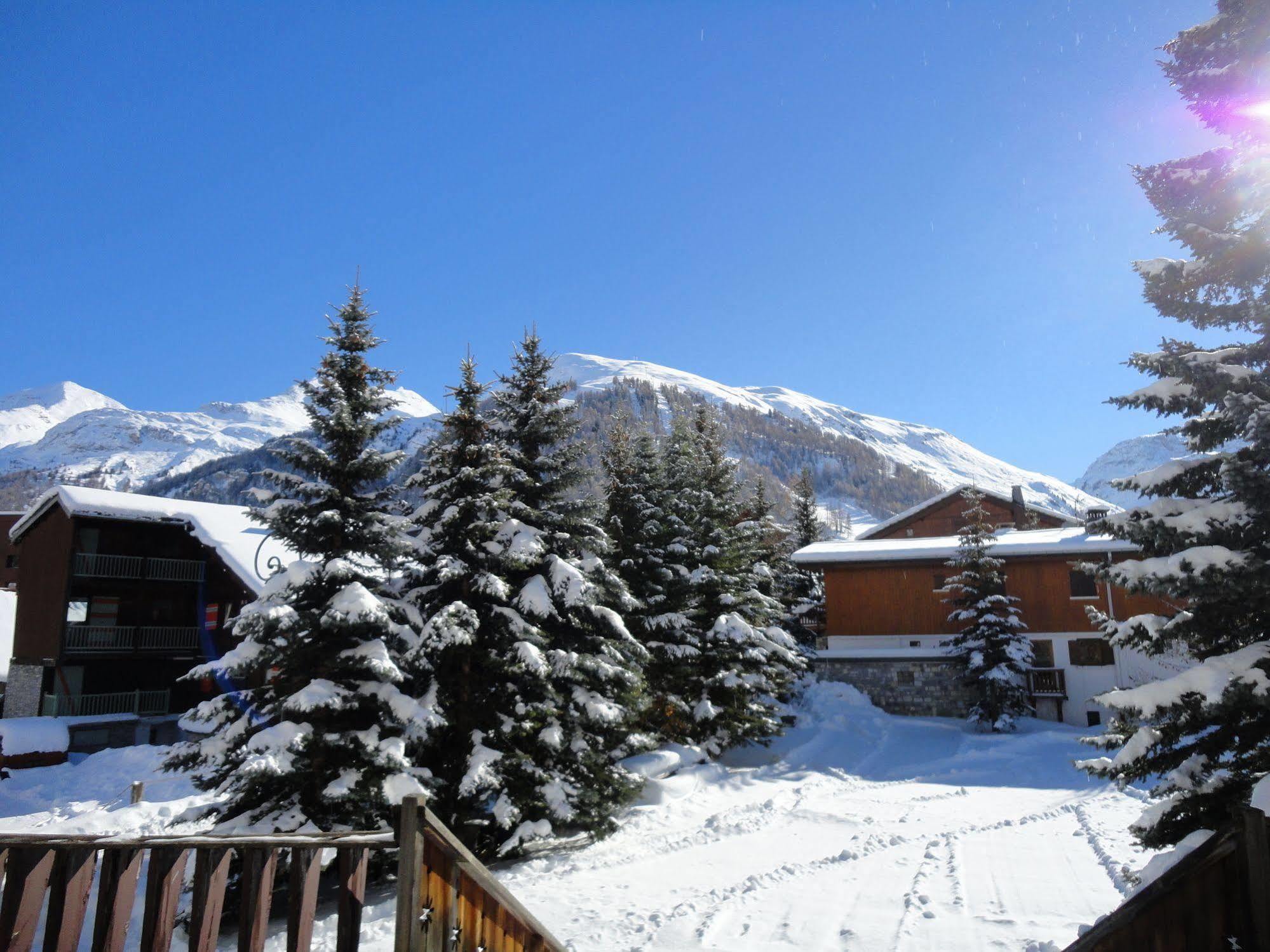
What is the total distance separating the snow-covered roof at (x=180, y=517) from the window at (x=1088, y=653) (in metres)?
28.9

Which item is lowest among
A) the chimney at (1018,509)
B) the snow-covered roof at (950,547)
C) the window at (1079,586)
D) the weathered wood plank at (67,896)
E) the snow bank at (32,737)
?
the snow bank at (32,737)

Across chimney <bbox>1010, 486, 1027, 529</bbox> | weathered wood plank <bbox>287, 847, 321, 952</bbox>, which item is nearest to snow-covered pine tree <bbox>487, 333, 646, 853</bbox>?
weathered wood plank <bbox>287, 847, 321, 952</bbox>

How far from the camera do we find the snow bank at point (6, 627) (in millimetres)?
35750

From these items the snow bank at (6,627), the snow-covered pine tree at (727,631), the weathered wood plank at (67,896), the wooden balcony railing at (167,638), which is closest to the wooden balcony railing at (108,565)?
the wooden balcony railing at (167,638)

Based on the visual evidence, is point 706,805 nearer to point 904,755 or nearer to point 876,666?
point 904,755

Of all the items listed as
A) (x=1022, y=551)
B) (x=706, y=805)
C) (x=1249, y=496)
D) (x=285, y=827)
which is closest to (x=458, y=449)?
(x=285, y=827)

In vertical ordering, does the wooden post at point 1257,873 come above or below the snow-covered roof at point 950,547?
below

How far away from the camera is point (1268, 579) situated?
6918 mm

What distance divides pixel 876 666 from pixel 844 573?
4.42 metres

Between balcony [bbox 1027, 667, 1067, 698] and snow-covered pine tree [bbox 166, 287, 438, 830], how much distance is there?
78.9 ft

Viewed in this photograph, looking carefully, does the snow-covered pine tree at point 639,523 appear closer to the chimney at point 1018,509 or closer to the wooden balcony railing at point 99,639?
the wooden balcony railing at point 99,639

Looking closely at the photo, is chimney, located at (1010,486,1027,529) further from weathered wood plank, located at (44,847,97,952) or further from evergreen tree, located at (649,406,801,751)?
weathered wood plank, located at (44,847,97,952)

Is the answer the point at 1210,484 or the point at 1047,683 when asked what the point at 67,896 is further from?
the point at 1047,683

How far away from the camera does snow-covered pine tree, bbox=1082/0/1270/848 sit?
709 centimetres
